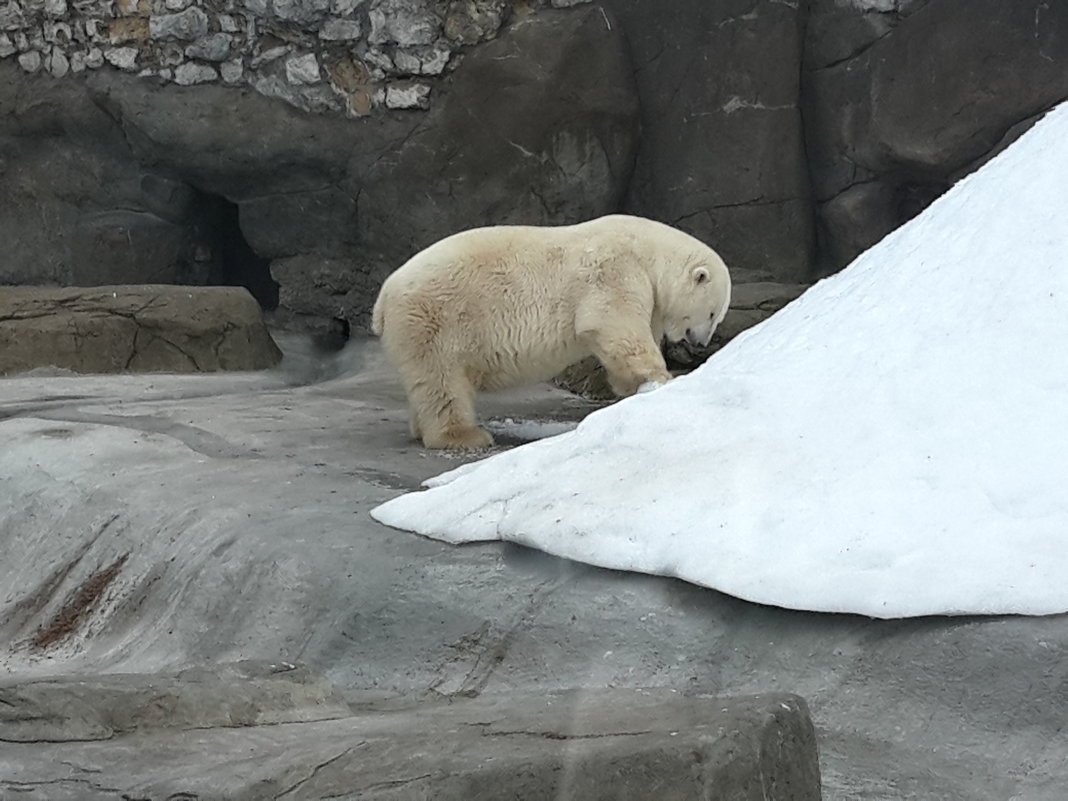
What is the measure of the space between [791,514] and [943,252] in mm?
1081

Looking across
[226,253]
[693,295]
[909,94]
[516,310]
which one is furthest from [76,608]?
[226,253]

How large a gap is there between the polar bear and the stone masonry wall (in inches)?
122

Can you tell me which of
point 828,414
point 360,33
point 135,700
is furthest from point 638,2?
point 135,700

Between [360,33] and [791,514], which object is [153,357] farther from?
[791,514]

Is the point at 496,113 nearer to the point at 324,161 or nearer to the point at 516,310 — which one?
the point at 324,161

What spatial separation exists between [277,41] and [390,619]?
19.2 ft

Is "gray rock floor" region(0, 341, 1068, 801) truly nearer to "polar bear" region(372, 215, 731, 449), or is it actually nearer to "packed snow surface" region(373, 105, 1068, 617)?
"packed snow surface" region(373, 105, 1068, 617)

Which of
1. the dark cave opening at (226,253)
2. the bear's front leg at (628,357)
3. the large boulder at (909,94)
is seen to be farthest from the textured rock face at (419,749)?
the dark cave opening at (226,253)

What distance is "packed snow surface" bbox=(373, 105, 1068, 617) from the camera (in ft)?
7.56

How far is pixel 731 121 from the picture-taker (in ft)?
25.3

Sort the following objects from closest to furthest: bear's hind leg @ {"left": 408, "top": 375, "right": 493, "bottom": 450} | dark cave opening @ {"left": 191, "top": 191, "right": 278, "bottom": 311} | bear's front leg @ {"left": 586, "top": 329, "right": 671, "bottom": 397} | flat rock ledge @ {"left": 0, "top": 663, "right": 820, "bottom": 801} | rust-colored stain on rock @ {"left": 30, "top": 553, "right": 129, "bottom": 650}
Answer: flat rock ledge @ {"left": 0, "top": 663, "right": 820, "bottom": 801} → rust-colored stain on rock @ {"left": 30, "top": 553, "right": 129, "bottom": 650} → bear's hind leg @ {"left": 408, "top": 375, "right": 493, "bottom": 450} → bear's front leg @ {"left": 586, "top": 329, "right": 671, "bottom": 397} → dark cave opening @ {"left": 191, "top": 191, "right": 278, "bottom": 311}

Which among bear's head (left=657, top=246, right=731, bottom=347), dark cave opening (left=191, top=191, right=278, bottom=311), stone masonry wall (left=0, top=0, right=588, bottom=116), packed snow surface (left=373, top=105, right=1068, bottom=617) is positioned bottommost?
dark cave opening (left=191, top=191, right=278, bottom=311)

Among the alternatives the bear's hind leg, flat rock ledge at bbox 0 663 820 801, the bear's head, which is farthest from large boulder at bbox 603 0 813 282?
flat rock ledge at bbox 0 663 820 801

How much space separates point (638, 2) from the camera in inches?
305
